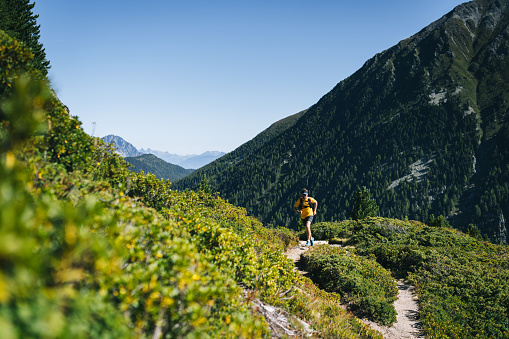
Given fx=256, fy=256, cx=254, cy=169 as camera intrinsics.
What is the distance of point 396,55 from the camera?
18750cm

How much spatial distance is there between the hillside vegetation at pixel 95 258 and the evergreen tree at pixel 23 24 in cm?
2936

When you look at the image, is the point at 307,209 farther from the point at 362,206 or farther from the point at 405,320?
the point at 362,206

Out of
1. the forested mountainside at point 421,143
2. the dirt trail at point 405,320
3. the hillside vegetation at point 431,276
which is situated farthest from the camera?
the forested mountainside at point 421,143

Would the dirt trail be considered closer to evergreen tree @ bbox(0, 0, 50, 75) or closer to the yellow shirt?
the yellow shirt

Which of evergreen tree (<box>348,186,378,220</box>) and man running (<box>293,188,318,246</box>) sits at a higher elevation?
man running (<box>293,188,318,246</box>)

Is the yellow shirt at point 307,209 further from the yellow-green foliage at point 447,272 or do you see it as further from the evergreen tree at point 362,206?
the evergreen tree at point 362,206

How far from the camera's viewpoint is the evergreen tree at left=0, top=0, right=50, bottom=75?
28.0 meters

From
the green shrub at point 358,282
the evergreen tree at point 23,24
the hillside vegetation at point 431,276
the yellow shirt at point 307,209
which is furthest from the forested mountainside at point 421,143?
the evergreen tree at point 23,24

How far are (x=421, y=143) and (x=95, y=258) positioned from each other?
153 m

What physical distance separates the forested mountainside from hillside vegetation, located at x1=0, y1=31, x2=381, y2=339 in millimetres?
118770

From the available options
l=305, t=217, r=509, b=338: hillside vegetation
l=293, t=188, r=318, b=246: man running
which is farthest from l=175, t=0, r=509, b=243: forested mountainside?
l=293, t=188, r=318, b=246: man running

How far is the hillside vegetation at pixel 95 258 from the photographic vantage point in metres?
1.65

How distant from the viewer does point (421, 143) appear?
12862cm

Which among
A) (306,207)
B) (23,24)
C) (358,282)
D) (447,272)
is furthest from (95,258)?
(23,24)
